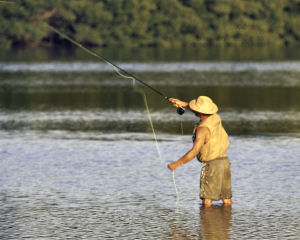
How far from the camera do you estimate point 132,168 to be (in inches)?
515

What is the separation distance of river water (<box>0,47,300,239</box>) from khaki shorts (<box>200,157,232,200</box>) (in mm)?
157

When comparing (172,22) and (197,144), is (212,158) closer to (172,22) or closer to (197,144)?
(197,144)

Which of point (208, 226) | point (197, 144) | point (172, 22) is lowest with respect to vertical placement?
point (208, 226)

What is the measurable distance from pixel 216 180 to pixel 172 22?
7818 cm

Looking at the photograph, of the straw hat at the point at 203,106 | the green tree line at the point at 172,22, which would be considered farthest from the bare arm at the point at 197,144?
the green tree line at the point at 172,22

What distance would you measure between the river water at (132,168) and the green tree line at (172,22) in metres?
54.8

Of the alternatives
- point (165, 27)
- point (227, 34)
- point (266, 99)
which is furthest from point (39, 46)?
point (266, 99)

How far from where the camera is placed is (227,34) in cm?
8781

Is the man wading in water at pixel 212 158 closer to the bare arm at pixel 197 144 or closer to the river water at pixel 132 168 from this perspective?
the bare arm at pixel 197 144

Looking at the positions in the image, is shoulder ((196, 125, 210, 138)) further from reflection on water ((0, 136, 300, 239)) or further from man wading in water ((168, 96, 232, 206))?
reflection on water ((0, 136, 300, 239))

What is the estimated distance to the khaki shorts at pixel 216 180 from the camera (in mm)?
10047

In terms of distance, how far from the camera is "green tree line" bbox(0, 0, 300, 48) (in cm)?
8400

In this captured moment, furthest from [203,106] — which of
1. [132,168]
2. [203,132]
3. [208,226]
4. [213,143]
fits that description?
[132,168]

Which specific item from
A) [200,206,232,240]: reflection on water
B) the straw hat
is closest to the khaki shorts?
[200,206,232,240]: reflection on water
